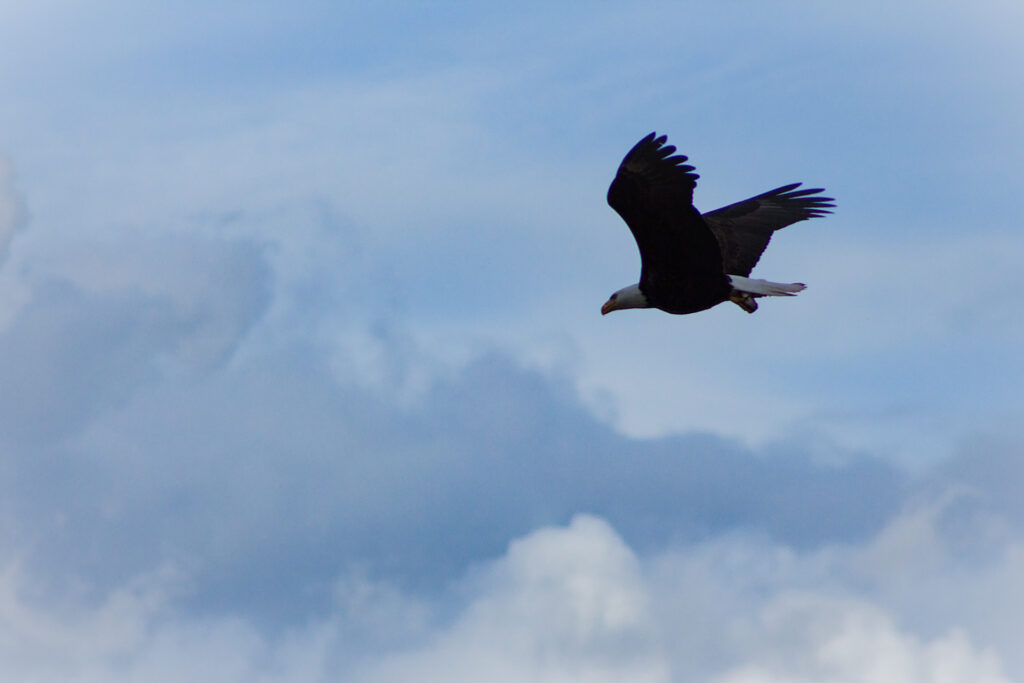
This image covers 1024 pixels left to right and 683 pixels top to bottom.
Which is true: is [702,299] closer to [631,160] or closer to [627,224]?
[627,224]

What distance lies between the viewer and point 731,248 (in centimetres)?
2403

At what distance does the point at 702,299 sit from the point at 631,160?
331 cm

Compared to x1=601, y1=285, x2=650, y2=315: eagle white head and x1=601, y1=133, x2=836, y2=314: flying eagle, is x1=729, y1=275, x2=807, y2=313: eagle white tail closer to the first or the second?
x1=601, y1=133, x2=836, y2=314: flying eagle

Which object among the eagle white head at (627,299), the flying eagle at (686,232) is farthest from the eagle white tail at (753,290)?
the eagle white head at (627,299)

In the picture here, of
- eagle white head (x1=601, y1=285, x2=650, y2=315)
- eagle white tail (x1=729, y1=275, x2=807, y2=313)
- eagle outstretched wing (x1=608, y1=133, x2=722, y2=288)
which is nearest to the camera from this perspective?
eagle outstretched wing (x1=608, y1=133, x2=722, y2=288)

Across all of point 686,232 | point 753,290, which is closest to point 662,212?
point 686,232

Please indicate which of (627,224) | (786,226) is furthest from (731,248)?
(627,224)

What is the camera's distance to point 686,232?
21.0 m

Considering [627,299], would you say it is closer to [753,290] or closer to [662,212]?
[753,290]

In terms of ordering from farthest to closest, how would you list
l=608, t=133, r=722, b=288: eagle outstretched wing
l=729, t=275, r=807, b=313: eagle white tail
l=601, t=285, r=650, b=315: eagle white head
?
l=601, t=285, r=650, b=315: eagle white head, l=729, t=275, r=807, b=313: eagle white tail, l=608, t=133, r=722, b=288: eagle outstretched wing

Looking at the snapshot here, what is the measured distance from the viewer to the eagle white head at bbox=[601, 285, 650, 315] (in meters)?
23.0

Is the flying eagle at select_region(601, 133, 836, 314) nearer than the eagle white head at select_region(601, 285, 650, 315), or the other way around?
the flying eagle at select_region(601, 133, 836, 314)

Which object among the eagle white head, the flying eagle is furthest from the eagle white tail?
the eagle white head

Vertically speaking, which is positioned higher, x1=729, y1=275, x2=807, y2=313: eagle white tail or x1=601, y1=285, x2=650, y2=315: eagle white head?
x1=601, y1=285, x2=650, y2=315: eagle white head
